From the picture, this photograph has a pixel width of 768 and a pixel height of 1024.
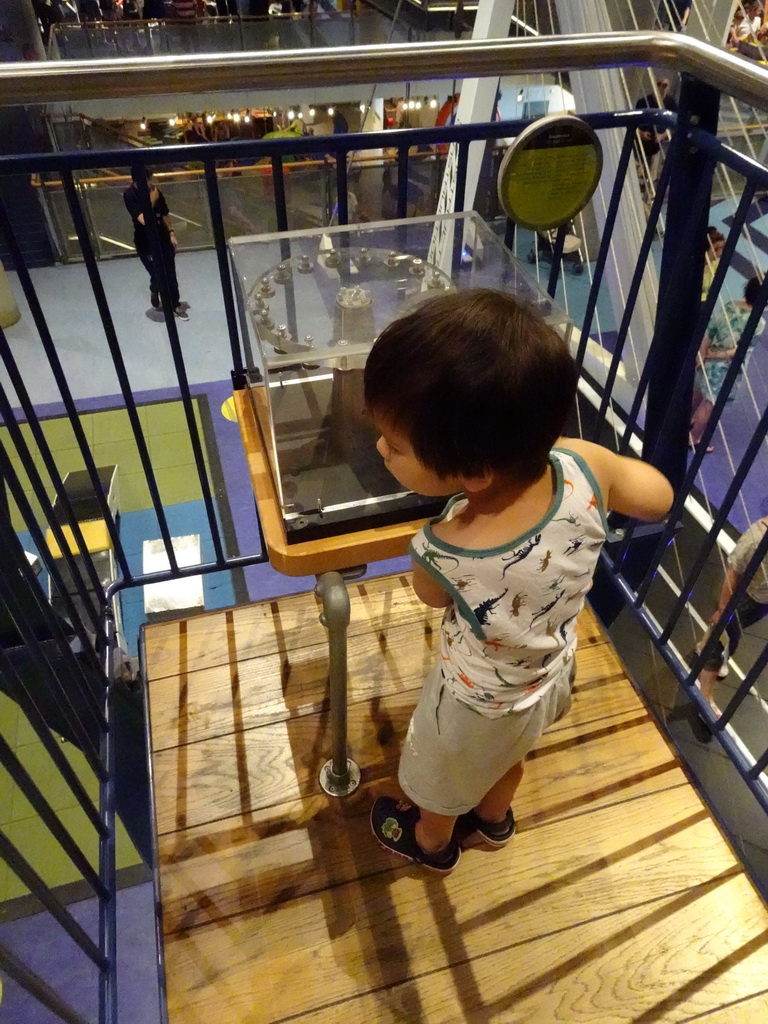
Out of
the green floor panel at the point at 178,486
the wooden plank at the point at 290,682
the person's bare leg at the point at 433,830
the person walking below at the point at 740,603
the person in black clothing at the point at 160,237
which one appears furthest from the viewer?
the green floor panel at the point at 178,486

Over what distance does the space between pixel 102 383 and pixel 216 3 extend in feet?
12.1

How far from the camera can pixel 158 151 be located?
102 centimetres

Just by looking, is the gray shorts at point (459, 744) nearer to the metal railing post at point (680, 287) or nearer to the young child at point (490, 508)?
the young child at point (490, 508)

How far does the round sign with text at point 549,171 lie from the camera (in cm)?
109

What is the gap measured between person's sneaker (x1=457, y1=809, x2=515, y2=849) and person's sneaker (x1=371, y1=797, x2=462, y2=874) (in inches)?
1.4

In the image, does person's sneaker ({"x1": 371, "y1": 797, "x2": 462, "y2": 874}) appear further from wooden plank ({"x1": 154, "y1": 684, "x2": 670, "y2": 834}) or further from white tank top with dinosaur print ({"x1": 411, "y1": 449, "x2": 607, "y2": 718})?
white tank top with dinosaur print ({"x1": 411, "y1": 449, "x2": 607, "y2": 718})

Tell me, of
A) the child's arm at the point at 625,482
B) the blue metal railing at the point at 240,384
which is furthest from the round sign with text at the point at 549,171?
the child's arm at the point at 625,482

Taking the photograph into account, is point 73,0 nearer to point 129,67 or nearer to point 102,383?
point 102,383

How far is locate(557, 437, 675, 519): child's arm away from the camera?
0.88 metres

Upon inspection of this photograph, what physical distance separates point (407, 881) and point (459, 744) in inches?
15.2

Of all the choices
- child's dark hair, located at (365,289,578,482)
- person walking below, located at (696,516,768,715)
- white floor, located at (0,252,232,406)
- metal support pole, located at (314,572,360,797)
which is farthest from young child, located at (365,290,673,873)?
white floor, located at (0,252,232,406)

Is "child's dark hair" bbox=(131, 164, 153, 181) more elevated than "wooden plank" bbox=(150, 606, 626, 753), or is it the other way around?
"child's dark hair" bbox=(131, 164, 153, 181)

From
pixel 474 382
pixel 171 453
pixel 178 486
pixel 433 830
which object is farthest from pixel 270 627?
pixel 171 453

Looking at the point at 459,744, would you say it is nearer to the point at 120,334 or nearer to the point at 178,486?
the point at 178,486
